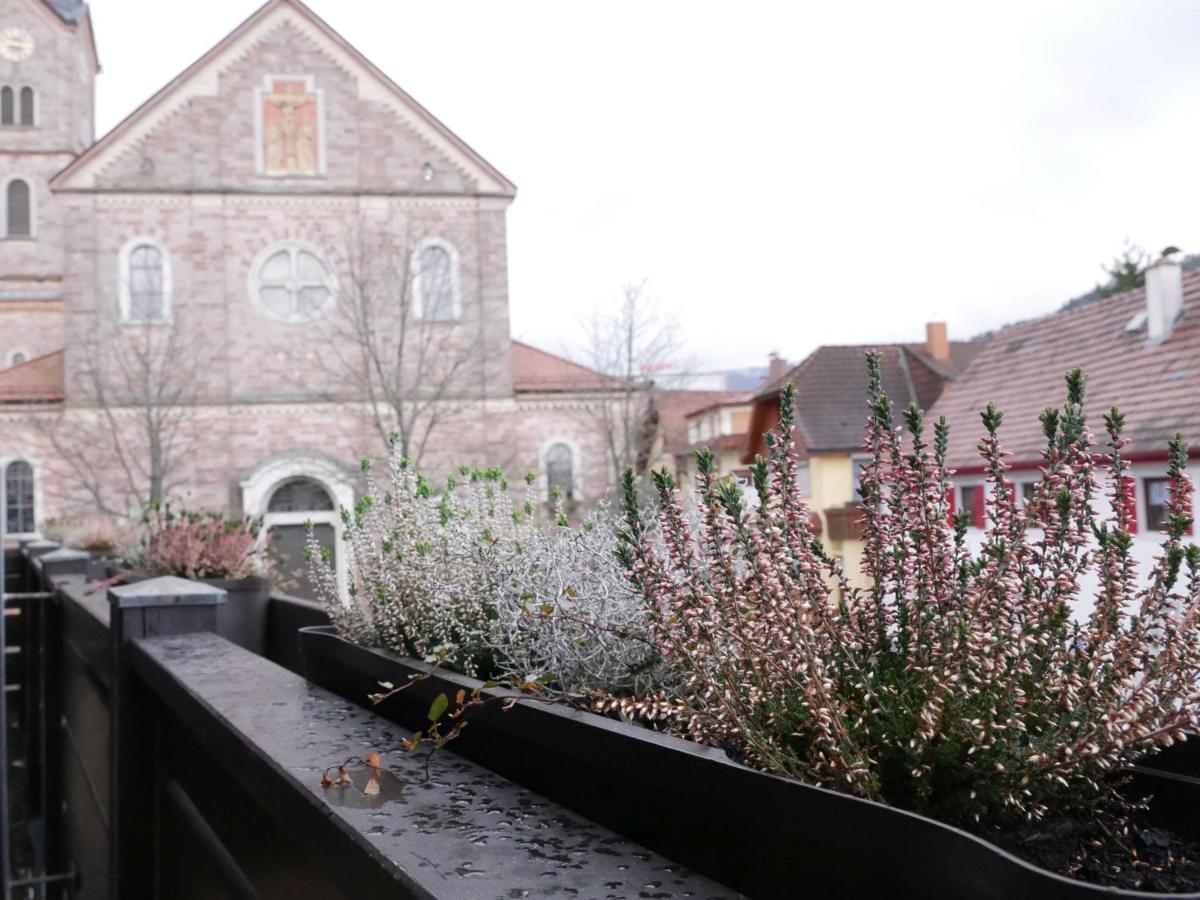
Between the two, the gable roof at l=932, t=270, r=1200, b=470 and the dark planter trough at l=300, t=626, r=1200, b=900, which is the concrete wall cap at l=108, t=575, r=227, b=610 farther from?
the gable roof at l=932, t=270, r=1200, b=470

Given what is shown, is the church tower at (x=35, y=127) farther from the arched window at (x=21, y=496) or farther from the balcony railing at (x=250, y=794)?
the balcony railing at (x=250, y=794)

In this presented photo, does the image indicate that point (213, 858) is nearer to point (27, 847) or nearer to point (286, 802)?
point (286, 802)

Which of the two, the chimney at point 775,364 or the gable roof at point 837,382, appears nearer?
the gable roof at point 837,382

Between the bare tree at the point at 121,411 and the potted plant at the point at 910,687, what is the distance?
77.9 ft

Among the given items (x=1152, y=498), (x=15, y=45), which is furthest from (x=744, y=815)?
(x=15, y=45)

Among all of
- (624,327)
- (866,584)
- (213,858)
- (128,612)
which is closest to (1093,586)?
(866,584)

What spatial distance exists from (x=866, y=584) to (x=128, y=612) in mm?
2549

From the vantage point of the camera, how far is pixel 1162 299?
589 inches

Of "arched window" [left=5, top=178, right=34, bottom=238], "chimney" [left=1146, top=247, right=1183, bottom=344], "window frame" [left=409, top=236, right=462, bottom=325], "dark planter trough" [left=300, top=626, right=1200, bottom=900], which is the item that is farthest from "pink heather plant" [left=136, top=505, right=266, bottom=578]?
"arched window" [left=5, top=178, right=34, bottom=238]

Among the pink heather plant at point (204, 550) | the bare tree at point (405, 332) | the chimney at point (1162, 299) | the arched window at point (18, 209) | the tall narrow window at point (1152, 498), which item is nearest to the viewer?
the pink heather plant at point (204, 550)

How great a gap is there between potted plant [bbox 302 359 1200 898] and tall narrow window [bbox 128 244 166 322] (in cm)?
2441

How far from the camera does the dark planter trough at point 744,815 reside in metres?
0.87

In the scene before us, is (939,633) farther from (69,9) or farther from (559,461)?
(69,9)

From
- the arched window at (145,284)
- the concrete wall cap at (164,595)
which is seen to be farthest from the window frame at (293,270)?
the concrete wall cap at (164,595)
